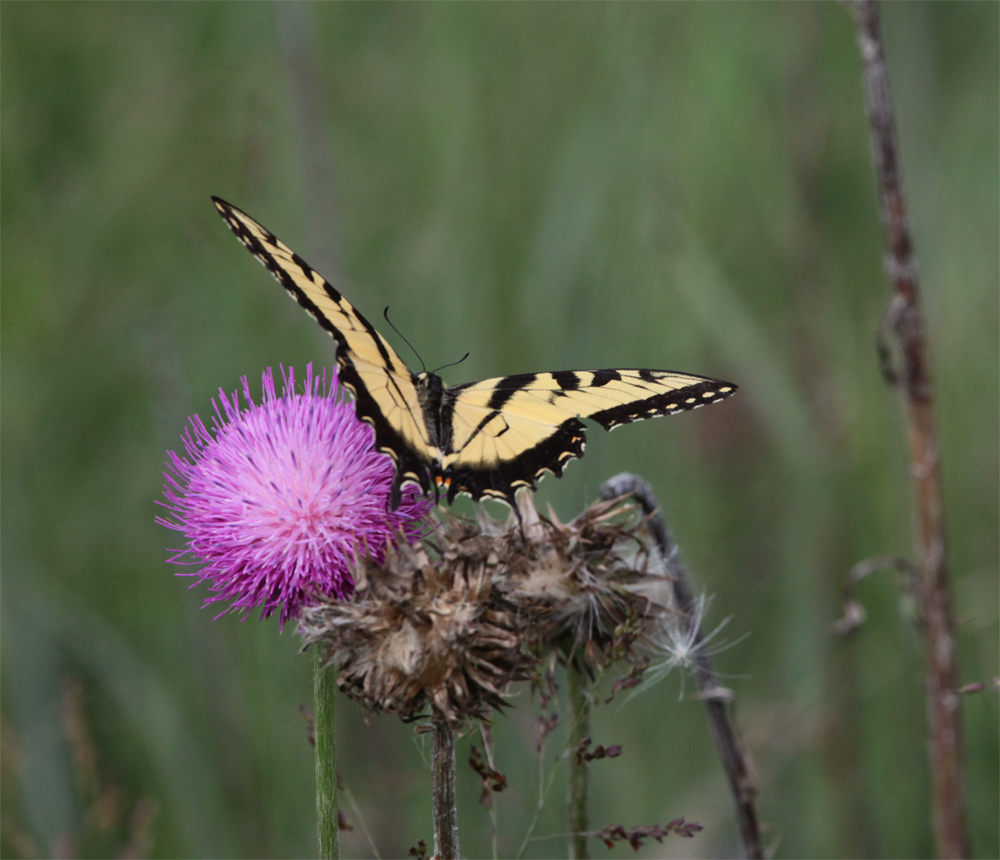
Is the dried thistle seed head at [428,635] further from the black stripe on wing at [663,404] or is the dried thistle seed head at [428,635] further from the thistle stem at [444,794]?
the black stripe on wing at [663,404]

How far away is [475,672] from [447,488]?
57cm

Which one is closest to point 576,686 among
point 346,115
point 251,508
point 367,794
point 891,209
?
point 251,508

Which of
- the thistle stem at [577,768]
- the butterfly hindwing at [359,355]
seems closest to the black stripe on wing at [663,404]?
the butterfly hindwing at [359,355]

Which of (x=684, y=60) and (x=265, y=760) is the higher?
(x=684, y=60)

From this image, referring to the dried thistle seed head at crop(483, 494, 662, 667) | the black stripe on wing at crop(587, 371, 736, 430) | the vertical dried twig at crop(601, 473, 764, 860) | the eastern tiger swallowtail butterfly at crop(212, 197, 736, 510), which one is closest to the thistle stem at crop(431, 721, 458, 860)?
the dried thistle seed head at crop(483, 494, 662, 667)

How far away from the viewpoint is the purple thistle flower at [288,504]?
2184 millimetres

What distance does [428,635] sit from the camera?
1.99 metres

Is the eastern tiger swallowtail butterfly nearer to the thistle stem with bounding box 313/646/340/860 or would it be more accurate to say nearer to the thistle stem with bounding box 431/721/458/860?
the thistle stem with bounding box 313/646/340/860

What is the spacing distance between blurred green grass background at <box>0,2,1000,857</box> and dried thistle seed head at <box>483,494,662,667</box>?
0.98m

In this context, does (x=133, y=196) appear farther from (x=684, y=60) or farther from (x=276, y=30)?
(x=684, y=60)

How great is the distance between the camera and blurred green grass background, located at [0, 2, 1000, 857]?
3.49 meters

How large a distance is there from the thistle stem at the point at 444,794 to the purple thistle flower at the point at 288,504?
0.42 metres

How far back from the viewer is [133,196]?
13.2ft

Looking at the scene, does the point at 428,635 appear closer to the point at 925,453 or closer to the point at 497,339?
the point at 925,453
